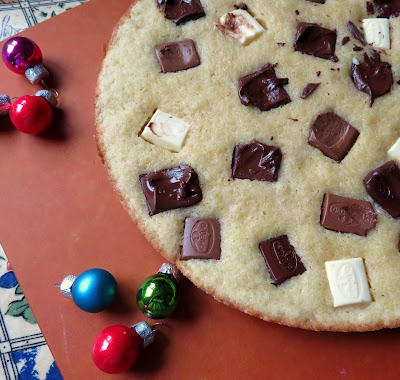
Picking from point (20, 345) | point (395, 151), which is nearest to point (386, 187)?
point (395, 151)

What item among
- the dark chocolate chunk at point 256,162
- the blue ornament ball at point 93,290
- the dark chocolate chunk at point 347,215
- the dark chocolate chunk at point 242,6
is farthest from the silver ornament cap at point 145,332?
the dark chocolate chunk at point 242,6

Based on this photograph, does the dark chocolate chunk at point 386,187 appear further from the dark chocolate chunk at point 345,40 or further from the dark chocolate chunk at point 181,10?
the dark chocolate chunk at point 181,10

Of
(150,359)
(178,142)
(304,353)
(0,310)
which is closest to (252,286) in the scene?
(304,353)

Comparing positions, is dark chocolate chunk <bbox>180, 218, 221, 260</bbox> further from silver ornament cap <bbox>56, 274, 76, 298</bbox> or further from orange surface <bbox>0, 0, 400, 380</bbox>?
silver ornament cap <bbox>56, 274, 76, 298</bbox>

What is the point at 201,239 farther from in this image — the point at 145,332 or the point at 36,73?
the point at 36,73

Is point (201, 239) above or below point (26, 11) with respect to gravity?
below

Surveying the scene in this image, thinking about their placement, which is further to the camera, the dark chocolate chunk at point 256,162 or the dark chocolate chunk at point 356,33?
the dark chocolate chunk at point 356,33

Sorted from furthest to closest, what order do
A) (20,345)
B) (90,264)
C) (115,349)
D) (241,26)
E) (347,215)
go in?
(20,345) < (241,26) < (90,264) < (347,215) < (115,349)
